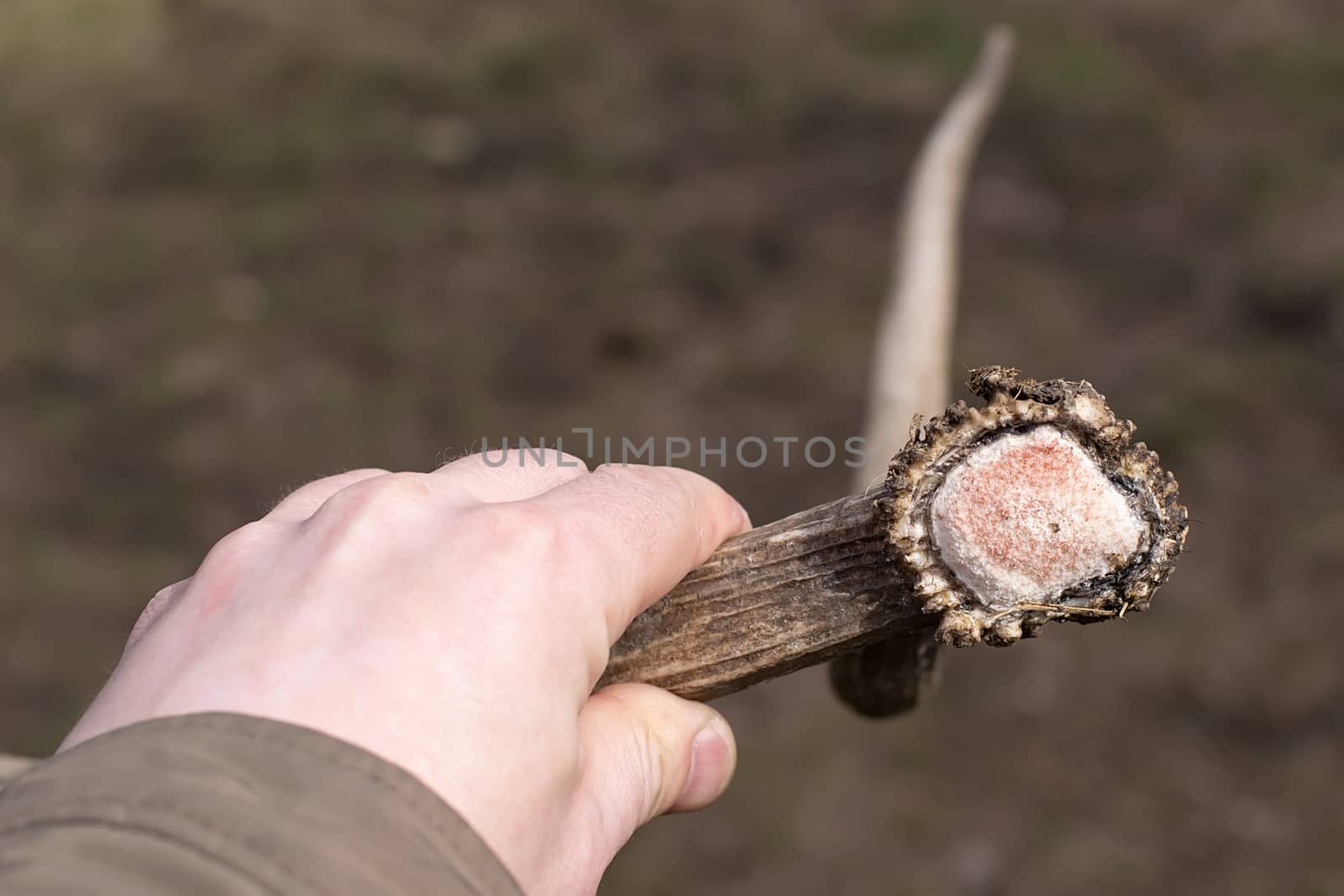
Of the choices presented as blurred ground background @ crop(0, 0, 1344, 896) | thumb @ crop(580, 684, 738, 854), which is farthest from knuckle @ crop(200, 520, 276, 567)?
blurred ground background @ crop(0, 0, 1344, 896)

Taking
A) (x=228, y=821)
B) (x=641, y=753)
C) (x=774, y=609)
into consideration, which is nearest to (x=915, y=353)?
(x=774, y=609)

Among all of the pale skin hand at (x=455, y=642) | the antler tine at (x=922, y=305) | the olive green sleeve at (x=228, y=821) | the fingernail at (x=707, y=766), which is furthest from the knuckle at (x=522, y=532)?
the antler tine at (x=922, y=305)

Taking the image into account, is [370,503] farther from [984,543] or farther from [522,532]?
[984,543]

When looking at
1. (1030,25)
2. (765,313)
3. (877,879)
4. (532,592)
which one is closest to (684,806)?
(532,592)

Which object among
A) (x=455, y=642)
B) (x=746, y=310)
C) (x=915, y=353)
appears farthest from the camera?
(x=746, y=310)

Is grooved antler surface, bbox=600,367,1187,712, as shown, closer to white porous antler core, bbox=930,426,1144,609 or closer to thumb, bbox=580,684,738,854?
white porous antler core, bbox=930,426,1144,609

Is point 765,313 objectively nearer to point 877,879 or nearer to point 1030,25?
point 1030,25

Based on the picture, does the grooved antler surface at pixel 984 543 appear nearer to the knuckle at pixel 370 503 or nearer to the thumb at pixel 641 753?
the thumb at pixel 641 753

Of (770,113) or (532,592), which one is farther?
(770,113)
